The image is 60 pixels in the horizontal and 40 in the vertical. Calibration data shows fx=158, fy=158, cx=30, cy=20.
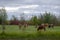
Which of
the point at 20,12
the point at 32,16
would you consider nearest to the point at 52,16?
the point at 32,16

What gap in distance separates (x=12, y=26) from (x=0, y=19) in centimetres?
38

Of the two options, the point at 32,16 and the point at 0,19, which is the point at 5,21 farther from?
the point at 32,16

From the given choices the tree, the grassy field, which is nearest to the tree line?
the tree

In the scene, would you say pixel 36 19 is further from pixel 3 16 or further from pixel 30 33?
pixel 3 16

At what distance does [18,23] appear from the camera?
4.38 metres

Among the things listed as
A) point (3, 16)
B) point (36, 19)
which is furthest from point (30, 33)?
point (3, 16)

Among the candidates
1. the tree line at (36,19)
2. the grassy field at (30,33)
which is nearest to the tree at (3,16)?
the tree line at (36,19)

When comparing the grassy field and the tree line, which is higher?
the tree line

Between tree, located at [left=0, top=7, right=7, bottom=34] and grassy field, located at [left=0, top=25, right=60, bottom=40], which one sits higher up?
tree, located at [left=0, top=7, right=7, bottom=34]

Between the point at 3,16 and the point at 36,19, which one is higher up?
the point at 3,16

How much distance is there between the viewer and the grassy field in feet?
14.2

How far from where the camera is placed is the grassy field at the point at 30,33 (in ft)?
14.2

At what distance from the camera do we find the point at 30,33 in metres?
4.39

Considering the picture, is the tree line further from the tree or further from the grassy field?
the grassy field
